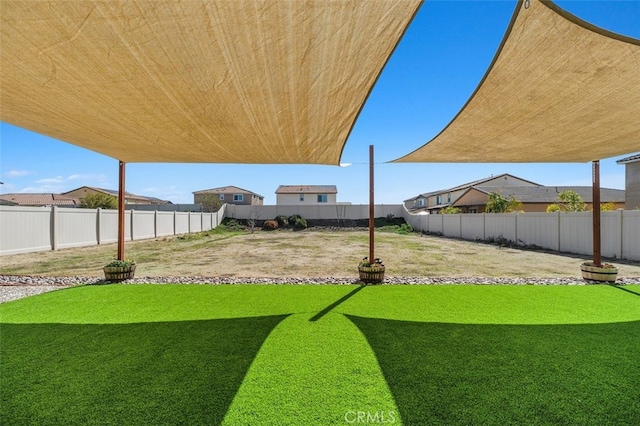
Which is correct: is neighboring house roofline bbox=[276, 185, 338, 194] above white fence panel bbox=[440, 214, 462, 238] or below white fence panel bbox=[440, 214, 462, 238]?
above

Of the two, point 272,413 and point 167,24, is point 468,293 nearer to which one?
point 272,413

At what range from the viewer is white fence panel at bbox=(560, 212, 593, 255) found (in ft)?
29.7

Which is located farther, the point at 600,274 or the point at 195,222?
the point at 195,222

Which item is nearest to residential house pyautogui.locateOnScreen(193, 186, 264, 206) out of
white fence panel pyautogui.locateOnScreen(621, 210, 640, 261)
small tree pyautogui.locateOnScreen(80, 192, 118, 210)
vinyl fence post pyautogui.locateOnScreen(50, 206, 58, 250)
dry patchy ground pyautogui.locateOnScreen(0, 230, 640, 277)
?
small tree pyautogui.locateOnScreen(80, 192, 118, 210)

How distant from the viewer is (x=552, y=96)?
2.78 m

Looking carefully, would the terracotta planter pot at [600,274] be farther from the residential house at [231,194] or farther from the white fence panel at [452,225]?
the residential house at [231,194]

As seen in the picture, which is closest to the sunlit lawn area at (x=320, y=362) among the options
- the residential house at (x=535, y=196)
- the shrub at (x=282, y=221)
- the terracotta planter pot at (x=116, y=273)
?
the terracotta planter pot at (x=116, y=273)

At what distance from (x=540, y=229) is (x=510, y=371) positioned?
11.1 metres

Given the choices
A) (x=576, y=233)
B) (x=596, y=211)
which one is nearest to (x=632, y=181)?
(x=576, y=233)

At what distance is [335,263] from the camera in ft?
26.6

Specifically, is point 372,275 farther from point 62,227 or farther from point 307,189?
point 307,189

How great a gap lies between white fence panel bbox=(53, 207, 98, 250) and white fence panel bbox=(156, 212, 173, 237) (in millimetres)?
4085

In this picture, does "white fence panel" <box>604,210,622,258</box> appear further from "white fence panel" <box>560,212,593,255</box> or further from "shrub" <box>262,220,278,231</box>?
"shrub" <box>262,220,278,231</box>

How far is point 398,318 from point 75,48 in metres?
3.51
